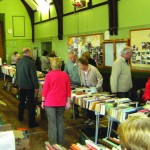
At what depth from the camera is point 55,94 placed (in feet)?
13.4

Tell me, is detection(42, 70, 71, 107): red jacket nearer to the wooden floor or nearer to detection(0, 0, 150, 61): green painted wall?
the wooden floor

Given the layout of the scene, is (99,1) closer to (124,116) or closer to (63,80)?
(63,80)

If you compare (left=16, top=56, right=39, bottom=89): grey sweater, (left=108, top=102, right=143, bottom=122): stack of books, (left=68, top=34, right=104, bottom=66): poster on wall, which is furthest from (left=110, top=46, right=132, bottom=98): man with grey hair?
(left=68, top=34, right=104, bottom=66): poster on wall

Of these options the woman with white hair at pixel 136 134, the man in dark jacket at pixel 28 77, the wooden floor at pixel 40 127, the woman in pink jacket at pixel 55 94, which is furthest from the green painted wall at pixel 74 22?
the woman with white hair at pixel 136 134

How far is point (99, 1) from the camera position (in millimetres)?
8609

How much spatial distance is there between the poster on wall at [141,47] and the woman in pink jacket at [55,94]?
321cm

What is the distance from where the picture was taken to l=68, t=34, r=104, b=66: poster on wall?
873cm

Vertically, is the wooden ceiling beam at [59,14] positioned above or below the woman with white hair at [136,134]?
above

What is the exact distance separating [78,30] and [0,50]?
583cm

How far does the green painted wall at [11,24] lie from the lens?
46.3ft

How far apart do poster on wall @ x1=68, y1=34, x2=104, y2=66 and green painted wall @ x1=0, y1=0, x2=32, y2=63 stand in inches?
191

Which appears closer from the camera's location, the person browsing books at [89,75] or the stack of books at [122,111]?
the stack of books at [122,111]

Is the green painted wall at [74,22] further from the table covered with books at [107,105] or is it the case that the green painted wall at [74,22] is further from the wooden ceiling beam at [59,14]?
the table covered with books at [107,105]

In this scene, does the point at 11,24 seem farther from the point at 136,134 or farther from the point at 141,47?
the point at 136,134
